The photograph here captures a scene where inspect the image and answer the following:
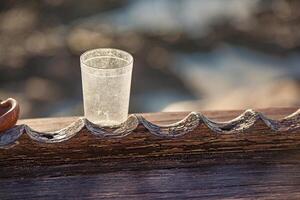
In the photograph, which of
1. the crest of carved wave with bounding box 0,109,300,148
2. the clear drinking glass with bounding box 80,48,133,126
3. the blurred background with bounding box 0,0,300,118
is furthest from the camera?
the blurred background with bounding box 0,0,300,118

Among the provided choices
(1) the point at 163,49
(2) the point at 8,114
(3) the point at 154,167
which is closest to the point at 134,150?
(3) the point at 154,167

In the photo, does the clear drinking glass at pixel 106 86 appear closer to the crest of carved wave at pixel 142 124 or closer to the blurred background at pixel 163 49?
the crest of carved wave at pixel 142 124

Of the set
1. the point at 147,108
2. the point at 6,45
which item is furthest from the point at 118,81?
the point at 6,45

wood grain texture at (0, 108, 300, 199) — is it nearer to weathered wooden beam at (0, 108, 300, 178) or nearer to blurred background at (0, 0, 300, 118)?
weathered wooden beam at (0, 108, 300, 178)

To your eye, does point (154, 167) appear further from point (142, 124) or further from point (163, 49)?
point (163, 49)

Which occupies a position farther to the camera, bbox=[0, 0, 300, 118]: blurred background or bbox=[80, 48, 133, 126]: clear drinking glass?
bbox=[0, 0, 300, 118]: blurred background

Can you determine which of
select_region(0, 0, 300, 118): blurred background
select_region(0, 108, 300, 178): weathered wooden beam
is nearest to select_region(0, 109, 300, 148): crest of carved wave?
select_region(0, 108, 300, 178): weathered wooden beam

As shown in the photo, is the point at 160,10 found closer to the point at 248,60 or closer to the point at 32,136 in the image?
the point at 248,60
